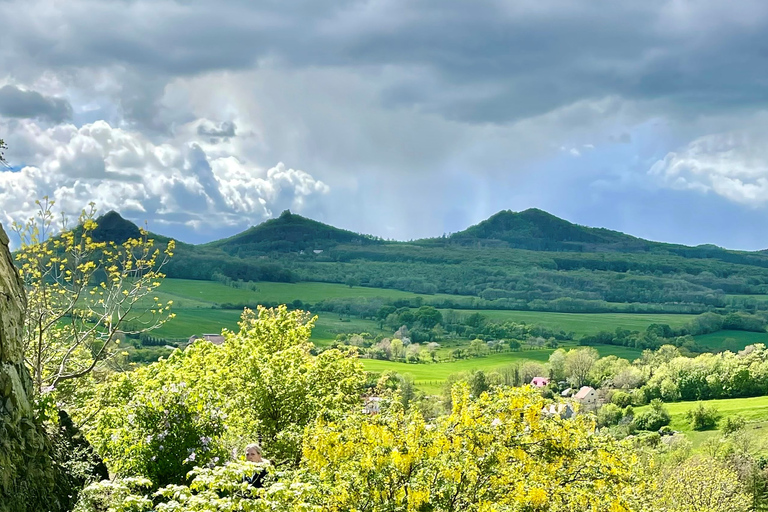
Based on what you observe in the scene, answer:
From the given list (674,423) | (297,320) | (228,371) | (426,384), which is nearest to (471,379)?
(426,384)

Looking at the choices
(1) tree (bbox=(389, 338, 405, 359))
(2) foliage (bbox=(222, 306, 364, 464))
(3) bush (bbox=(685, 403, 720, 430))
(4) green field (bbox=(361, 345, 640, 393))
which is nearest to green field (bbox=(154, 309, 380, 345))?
(1) tree (bbox=(389, 338, 405, 359))

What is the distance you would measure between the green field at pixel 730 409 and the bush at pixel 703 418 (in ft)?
2.94

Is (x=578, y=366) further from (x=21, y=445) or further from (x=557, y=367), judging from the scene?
(x=21, y=445)

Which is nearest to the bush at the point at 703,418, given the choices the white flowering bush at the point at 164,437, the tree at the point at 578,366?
the tree at the point at 578,366

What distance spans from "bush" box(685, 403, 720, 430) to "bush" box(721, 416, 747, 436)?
283 cm

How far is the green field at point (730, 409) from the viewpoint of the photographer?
8338 cm

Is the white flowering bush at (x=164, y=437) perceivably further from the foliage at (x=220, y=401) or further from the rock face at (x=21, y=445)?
the rock face at (x=21, y=445)

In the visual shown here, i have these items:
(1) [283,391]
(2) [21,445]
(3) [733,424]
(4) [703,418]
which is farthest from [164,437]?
(4) [703,418]

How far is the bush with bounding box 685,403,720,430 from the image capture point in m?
83.7

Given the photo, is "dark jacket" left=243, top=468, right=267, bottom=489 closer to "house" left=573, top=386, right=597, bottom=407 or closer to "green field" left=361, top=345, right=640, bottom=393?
"green field" left=361, top=345, right=640, bottom=393

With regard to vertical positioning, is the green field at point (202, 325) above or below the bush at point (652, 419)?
above

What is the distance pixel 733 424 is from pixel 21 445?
86742mm

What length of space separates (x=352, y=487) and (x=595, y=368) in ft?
412

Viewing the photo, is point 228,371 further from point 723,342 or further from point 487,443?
point 723,342
